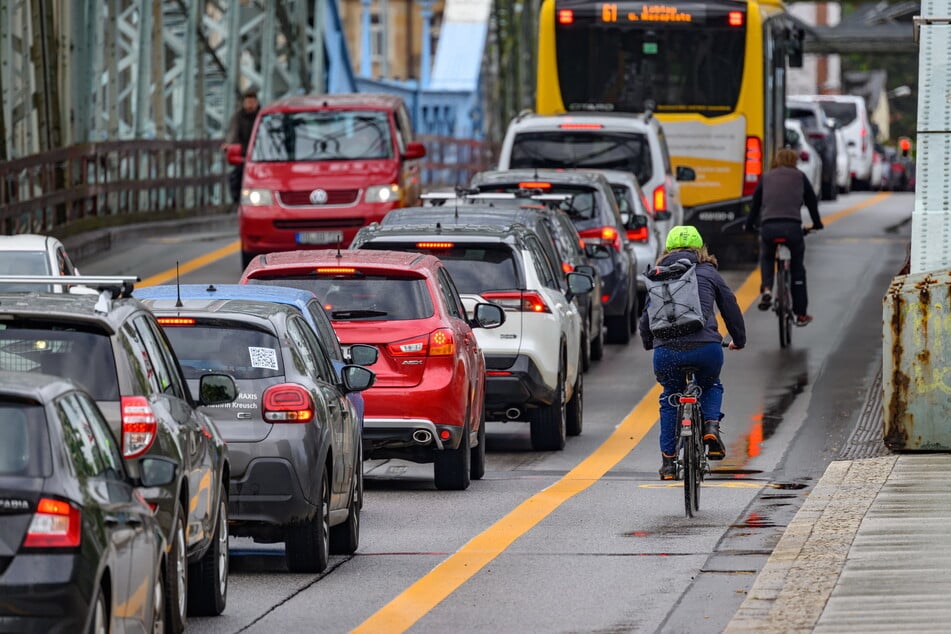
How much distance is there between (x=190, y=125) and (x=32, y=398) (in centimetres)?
3545

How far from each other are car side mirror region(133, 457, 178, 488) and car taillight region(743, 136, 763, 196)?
2440 cm

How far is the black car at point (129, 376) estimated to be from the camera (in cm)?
924

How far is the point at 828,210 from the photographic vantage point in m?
47.2

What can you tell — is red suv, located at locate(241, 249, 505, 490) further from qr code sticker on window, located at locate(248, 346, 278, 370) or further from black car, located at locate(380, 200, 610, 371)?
black car, located at locate(380, 200, 610, 371)

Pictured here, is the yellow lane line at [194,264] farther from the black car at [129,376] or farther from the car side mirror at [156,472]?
the car side mirror at [156,472]

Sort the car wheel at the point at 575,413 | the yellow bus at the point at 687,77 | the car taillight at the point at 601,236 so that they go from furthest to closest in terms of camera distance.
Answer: the yellow bus at the point at 687,77 → the car taillight at the point at 601,236 → the car wheel at the point at 575,413

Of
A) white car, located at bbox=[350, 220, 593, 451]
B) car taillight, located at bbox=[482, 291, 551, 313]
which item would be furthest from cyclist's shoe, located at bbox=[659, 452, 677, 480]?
car taillight, located at bbox=[482, 291, 551, 313]

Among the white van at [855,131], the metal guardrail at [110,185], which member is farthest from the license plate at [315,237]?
the white van at [855,131]

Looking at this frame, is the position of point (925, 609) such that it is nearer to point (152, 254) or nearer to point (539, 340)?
point (539, 340)

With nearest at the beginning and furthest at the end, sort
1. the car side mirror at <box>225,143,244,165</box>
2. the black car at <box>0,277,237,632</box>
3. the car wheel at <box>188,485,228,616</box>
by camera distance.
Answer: the black car at <box>0,277,237,632</box>, the car wheel at <box>188,485,228,616</box>, the car side mirror at <box>225,143,244,165</box>

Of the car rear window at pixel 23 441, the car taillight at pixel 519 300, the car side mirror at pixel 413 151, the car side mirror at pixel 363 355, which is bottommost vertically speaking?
the car taillight at pixel 519 300

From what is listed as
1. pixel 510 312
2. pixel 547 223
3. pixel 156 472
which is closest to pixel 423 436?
pixel 510 312

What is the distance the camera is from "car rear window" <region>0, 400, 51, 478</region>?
7.80 meters

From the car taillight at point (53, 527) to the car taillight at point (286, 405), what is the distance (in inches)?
155
